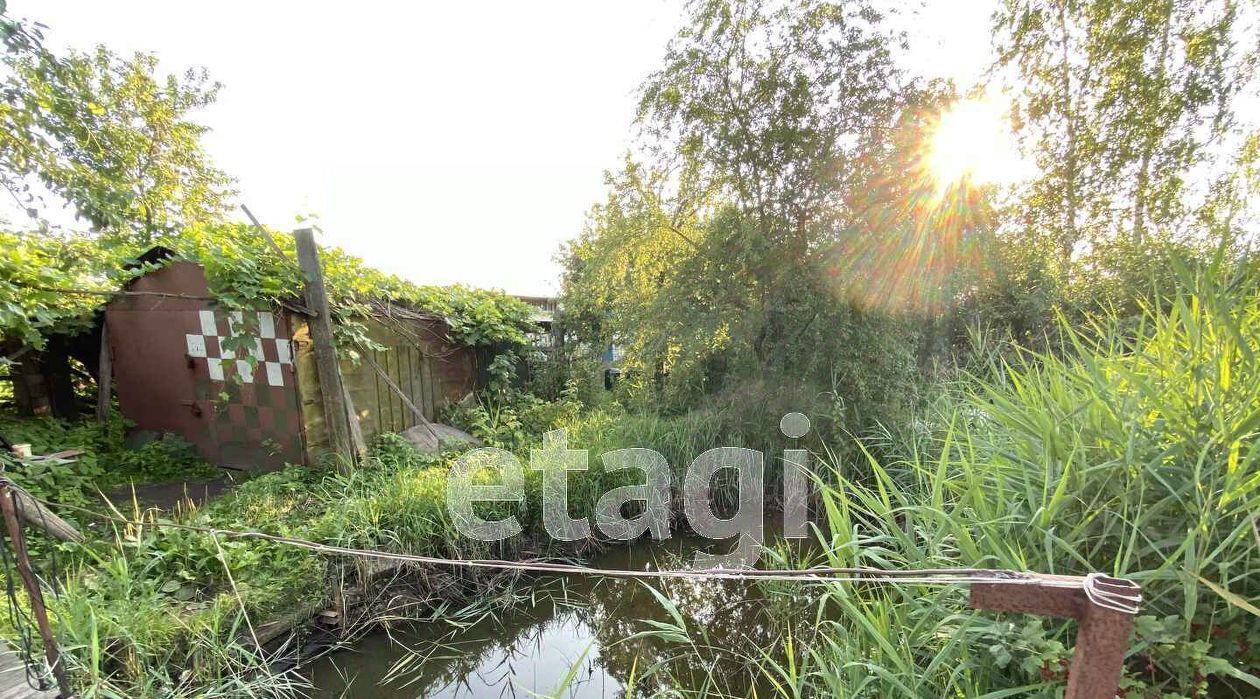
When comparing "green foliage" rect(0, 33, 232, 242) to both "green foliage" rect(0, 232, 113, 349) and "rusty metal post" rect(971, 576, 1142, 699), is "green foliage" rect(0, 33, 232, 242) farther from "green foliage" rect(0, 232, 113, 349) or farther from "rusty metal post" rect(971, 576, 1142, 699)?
"rusty metal post" rect(971, 576, 1142, 699)

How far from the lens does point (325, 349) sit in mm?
3418

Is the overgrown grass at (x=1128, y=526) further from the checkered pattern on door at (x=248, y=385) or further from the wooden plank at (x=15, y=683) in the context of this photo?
the checkered pattern on door at (x=248, y=385)

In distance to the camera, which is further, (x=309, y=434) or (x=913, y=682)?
(x=309, y=434)

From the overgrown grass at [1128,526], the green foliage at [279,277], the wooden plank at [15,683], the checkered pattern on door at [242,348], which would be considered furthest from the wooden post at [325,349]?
the overgrown grass at [1128,526]

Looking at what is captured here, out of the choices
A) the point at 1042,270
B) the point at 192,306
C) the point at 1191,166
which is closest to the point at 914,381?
the point at 1042,270

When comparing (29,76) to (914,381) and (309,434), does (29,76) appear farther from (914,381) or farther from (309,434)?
(914,381)

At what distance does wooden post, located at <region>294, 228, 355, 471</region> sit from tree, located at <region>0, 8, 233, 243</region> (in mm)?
1508

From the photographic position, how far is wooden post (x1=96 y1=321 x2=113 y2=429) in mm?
4055

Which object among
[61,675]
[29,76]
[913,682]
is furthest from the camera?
[29,76]

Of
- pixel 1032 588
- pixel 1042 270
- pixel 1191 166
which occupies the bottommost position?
pixel 1032 588

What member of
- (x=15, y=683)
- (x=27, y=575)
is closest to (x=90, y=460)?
(x=15, y=683)

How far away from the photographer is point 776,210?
395 centimetres

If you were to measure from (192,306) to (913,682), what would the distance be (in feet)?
17.1

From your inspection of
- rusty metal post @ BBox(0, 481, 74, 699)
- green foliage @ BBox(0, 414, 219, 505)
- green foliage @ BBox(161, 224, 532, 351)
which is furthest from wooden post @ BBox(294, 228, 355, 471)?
rusty metal post @ BBox(0, 481, 74, 699)
